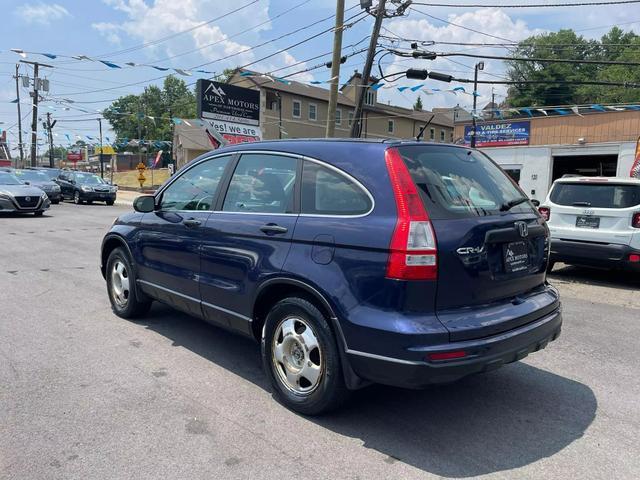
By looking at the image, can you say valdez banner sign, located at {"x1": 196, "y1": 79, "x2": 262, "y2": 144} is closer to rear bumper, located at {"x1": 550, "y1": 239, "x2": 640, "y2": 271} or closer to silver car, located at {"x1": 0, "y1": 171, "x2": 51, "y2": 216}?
silver car, located at {"x1": 0, "y1": 171, "x2": 51, "y2": 216}

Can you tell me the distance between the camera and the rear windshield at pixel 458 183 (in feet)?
10.3

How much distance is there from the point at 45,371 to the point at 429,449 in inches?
120

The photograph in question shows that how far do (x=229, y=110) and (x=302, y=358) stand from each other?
20.7 metres

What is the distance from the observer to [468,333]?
2967mm

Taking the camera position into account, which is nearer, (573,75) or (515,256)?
(515,256)

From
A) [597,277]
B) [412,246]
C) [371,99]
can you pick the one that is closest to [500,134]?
[597,277]

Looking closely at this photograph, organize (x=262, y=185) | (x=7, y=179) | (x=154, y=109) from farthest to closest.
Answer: (x=154, y=109) < (x=7, y=179) < (x=262, y=185)

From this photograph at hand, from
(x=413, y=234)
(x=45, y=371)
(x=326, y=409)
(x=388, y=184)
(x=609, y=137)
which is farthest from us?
(x=609, y=137)

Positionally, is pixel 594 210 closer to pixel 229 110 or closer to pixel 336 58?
pixel 336 58

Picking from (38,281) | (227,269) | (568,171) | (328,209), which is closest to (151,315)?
(227,269)

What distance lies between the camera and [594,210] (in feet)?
25.9

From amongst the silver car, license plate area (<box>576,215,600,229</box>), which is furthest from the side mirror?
the silver car

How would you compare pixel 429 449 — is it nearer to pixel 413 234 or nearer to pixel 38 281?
pixel 413 234

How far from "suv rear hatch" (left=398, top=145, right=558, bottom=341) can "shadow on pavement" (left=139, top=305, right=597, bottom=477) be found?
70cm
